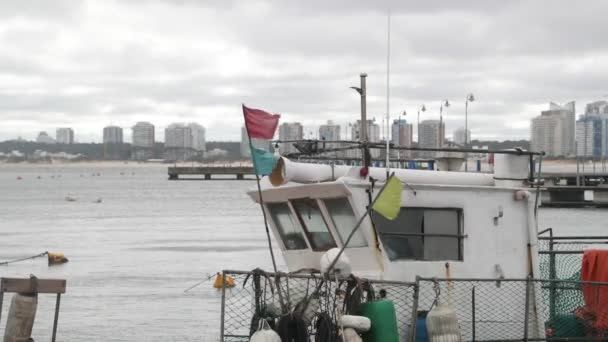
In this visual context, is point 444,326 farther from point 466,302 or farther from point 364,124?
point 364,124

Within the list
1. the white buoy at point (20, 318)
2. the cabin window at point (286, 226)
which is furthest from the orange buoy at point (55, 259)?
the cabin window at point (286, 226)

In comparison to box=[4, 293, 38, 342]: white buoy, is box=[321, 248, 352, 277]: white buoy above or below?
above

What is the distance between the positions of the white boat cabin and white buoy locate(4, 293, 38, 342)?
3.79m

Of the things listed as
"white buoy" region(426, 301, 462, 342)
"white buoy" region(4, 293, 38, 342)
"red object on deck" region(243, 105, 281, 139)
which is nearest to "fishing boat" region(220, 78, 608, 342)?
"white buoy" region(426, 301, 462, 342)

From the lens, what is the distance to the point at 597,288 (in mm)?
15734

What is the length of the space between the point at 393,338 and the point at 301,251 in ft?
9.17

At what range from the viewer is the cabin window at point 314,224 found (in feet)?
50.3

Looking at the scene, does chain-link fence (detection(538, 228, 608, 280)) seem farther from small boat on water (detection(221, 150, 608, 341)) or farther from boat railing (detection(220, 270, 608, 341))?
small boat on water (detection(221, 150, 608, 341))

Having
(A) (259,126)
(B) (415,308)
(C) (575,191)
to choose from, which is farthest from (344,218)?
(C) (575,191)

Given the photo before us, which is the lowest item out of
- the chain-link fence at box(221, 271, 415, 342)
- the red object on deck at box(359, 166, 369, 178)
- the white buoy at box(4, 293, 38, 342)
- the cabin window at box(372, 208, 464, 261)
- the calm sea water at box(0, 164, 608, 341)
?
the calm sea water at box(0, 164, 608, 341)

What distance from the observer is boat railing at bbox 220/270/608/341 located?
45.0ft

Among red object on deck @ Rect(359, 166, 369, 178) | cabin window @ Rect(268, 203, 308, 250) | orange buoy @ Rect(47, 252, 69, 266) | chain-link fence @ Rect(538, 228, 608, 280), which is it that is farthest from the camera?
orange buoy @ Rect(47, 252, 69, 266)

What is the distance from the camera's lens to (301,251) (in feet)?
52.3

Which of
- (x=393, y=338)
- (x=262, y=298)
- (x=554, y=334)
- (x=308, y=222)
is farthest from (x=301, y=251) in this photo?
(x=554, y=334)
